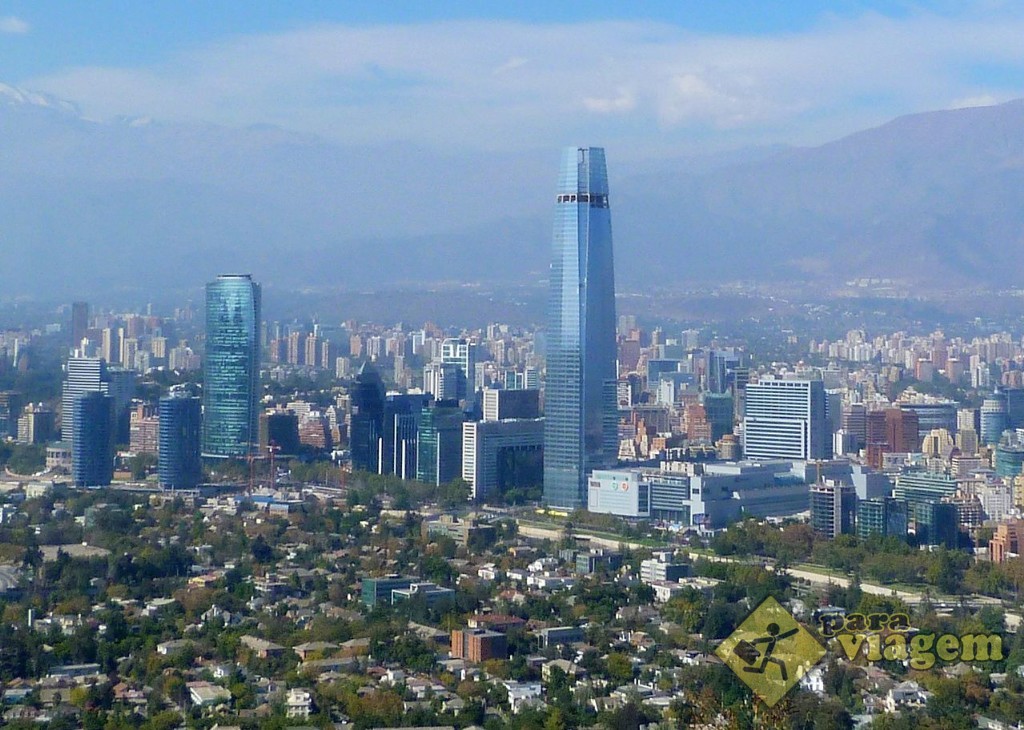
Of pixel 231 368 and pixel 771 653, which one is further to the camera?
pixel 231 368

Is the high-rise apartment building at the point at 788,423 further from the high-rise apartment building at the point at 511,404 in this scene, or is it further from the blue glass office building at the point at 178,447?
the blue glass office building at the point at 178,447

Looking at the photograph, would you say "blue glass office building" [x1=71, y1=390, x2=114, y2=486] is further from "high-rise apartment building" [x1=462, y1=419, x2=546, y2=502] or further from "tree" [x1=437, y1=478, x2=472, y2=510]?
"high-rise apartment building" [x1=462, y1=419, x2=546, y2=502]

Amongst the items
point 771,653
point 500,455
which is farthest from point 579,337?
point 771,653

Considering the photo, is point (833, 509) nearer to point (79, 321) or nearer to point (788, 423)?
point (788, 423)

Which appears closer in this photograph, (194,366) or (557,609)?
(557,609)

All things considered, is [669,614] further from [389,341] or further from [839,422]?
[389,341]

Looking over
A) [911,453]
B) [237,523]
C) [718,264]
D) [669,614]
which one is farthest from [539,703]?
[718,264]
